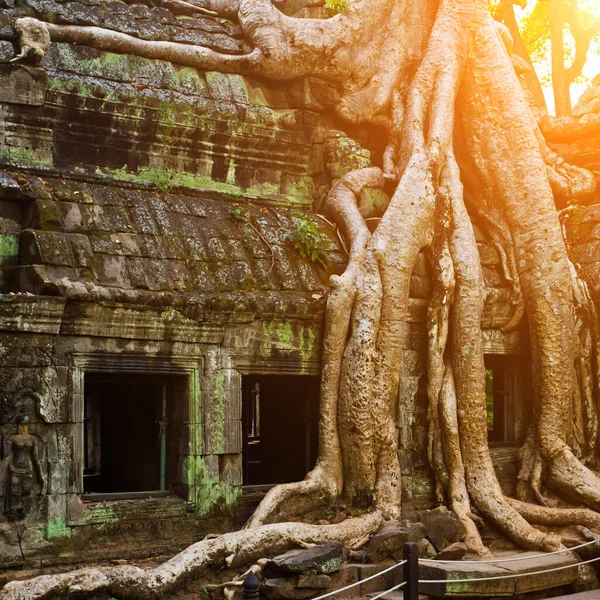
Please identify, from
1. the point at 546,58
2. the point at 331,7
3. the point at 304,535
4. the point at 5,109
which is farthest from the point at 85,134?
the point at 546,58

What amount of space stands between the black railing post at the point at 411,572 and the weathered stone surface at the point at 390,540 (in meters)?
1.50

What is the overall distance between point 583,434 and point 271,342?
351cm

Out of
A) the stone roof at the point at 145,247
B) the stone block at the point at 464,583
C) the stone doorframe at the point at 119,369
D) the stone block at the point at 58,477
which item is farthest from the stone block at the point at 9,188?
the stone block at the point at 464,583

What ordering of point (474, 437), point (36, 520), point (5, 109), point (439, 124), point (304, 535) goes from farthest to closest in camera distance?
point (439, 124) → point (474, 437) → point (5, 109) → point (304, 535) → point (36, 520)

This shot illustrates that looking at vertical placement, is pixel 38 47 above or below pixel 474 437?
above

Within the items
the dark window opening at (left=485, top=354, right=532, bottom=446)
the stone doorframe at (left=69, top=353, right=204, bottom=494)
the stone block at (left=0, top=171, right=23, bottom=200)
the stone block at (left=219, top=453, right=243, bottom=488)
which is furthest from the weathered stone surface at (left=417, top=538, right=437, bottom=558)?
the stone block at (left=0, top=171, right=23, bottom=200)

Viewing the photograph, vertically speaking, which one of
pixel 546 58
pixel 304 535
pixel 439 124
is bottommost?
pixel 304 535

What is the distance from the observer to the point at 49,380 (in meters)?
6.84

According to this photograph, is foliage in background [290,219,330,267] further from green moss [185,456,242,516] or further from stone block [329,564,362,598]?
stone block [329,564,362,598]

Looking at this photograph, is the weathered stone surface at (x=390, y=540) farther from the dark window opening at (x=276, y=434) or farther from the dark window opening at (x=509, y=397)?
the dark window opening at (x=509, y=397)

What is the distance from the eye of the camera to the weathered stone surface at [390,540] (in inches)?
291

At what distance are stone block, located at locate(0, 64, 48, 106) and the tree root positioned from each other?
11.7 ft

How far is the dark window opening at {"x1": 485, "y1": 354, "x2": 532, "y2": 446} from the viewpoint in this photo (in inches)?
390

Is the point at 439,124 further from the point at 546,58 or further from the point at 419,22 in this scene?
the point at 546,58
